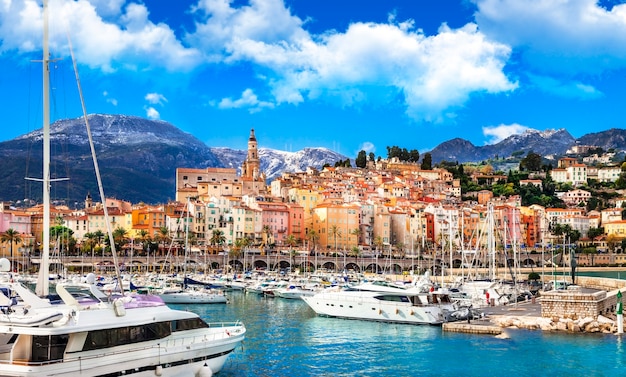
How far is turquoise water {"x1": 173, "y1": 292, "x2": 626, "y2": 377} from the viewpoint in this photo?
2611 cm

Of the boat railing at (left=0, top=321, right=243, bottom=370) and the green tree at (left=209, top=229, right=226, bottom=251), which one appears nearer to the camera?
the boat railing at (left=0, top=321, right=243, bottom=370)

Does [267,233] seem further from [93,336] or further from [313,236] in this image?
[93,336]

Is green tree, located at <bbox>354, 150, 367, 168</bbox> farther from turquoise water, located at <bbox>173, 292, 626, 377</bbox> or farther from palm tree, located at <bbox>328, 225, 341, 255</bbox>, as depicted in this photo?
turquoise water, located at <bbox>173, 292, 626, 377</bbox>

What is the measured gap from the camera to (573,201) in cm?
15475

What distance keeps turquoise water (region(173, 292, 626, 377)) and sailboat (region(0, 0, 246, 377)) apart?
155 inches

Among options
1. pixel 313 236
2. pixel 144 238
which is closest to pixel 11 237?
pixel 144 238

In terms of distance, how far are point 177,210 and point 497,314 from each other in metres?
75.8

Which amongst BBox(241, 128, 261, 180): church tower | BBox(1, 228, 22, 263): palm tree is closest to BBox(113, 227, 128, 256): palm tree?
BBox(1, 228, 22, 263): palm tree

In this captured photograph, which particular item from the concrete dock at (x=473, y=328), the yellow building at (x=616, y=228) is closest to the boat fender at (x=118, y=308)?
the concrete dock at (x=473, y=328)

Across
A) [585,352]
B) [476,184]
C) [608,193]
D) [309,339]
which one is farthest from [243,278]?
[608,193]

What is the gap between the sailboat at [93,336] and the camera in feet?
57.1

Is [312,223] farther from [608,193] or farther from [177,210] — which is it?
[608,193]

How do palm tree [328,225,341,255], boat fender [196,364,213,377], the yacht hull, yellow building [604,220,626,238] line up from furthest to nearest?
yellow building [604,220,626,238] < palm tree [328,225,341,255] < the yacht hull < boat fender [196,364,213,377]

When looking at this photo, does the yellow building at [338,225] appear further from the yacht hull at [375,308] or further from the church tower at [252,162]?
the yacht hull at [375,308]
